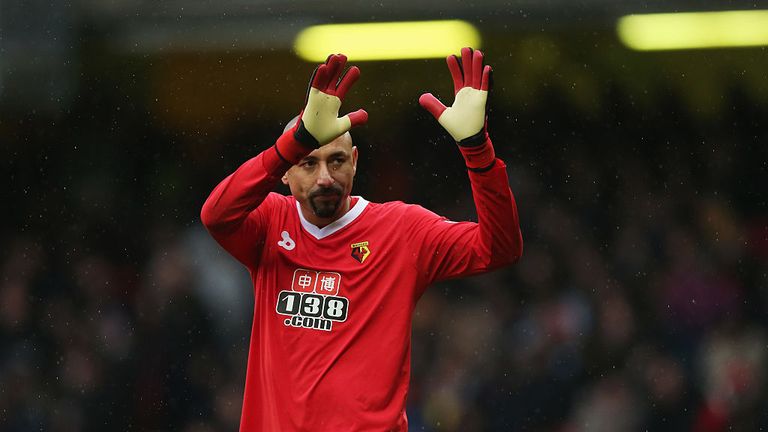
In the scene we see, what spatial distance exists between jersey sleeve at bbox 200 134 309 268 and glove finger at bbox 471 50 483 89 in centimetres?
46

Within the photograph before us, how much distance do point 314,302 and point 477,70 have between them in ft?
2.45

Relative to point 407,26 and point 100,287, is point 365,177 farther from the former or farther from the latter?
point 100,287

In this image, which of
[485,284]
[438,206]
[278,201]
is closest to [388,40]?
[438,206]

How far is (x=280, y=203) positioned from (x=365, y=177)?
115 inches

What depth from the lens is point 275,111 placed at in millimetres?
6203

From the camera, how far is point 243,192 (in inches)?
115

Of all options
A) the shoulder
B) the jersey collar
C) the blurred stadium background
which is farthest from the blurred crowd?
the jersey collar

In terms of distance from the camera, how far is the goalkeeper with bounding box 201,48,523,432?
2.89 m

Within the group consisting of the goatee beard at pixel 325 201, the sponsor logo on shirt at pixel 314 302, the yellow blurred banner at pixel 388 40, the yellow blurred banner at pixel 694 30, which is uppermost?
the yellow blurred banner at pixel 694 30

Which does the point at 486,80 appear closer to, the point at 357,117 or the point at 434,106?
the point at 434,106

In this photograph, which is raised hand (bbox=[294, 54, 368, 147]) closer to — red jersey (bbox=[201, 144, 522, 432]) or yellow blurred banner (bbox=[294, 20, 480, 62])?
red jersey (bbox=[201, 144, 522, 432])

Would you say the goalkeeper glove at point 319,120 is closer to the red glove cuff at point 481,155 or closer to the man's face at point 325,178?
the man's face at point 325,178

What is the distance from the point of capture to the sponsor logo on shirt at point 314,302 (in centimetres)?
303

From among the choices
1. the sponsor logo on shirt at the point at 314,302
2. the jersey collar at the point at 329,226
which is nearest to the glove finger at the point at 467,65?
the jersey collar at the point at 329,226
